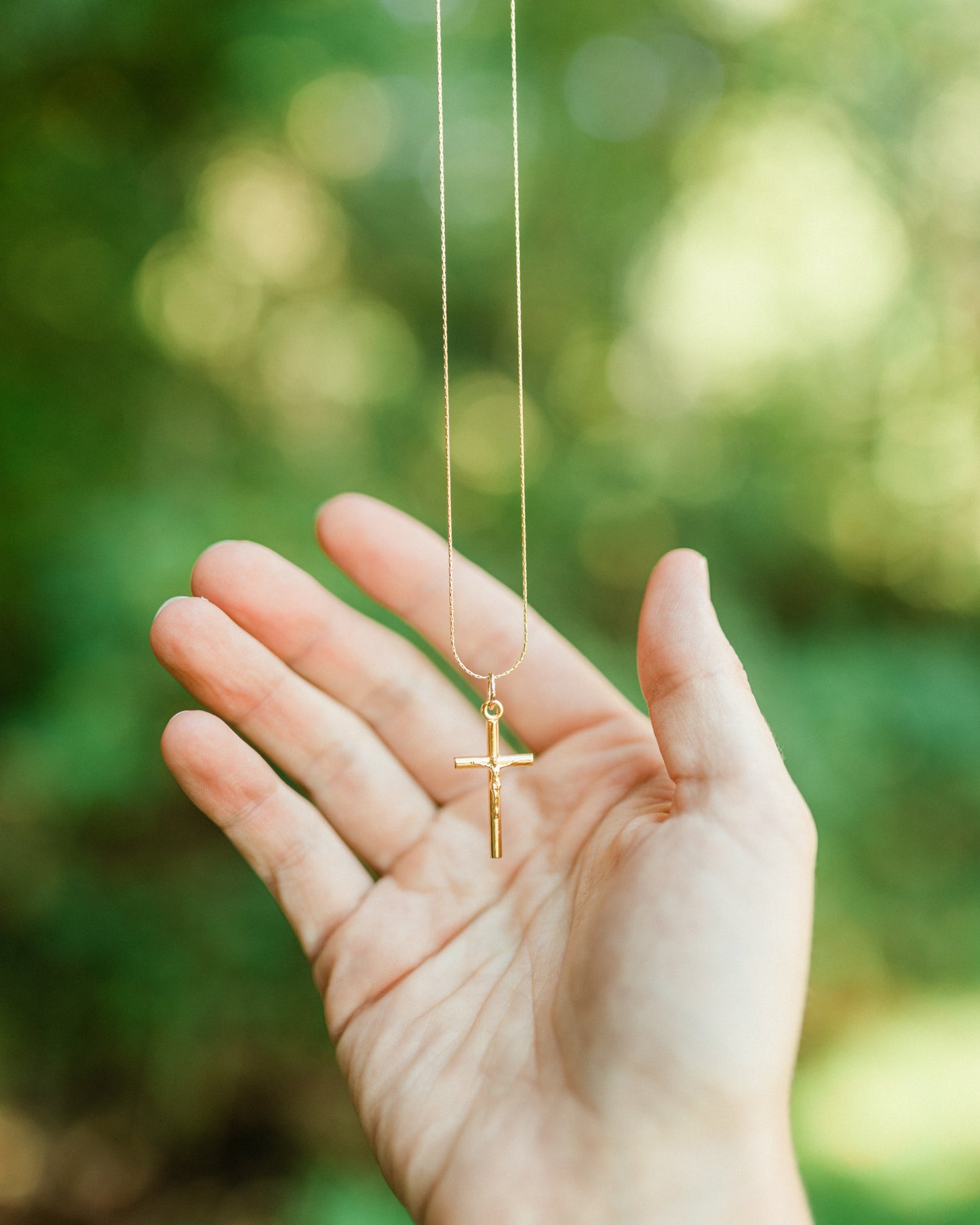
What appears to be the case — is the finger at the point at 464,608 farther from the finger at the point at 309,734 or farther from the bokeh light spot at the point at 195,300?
the bokeh light spot at the point at 195,300

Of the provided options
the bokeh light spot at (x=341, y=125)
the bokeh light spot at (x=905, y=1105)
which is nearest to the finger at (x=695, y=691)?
the bokeh light spot at (x=905, y=1105)

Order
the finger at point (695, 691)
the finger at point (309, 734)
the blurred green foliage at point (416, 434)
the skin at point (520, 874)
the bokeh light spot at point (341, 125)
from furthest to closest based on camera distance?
the bokeh light spot at point (341, 125) → the blurred green foliage at point (416, 434) → the finger at point (309, 734) → the finger at point (695, 691) → the skin at point (520, 874)

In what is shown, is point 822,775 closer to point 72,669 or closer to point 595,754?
point 595,754

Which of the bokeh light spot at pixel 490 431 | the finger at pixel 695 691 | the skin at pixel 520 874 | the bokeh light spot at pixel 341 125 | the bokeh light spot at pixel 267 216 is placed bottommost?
the skin at pixel 520 874

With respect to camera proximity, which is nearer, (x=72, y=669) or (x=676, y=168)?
(x=72, y=669)

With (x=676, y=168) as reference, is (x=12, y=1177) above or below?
below

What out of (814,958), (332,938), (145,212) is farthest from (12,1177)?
(145,212)

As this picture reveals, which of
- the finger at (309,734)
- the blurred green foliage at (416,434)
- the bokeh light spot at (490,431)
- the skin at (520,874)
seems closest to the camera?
the skin at (520,874)
